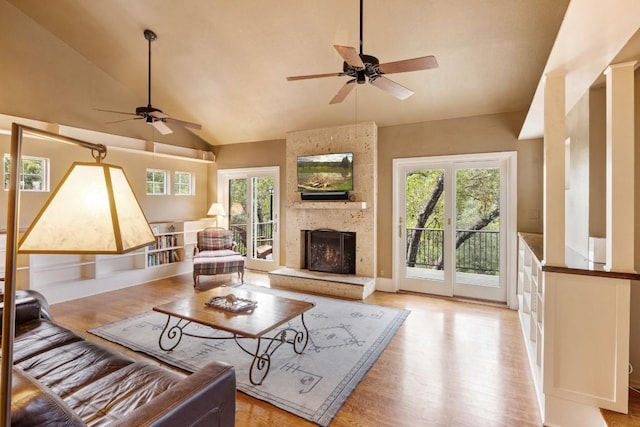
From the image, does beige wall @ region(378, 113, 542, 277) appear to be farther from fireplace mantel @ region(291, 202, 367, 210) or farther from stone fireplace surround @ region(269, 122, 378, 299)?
fireplace mantel @ region(291, 202, 367, 210)

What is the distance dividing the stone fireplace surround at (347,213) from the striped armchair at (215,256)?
684 millimetres

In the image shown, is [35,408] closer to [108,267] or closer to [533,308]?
[533,308]

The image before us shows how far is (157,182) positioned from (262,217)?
2.11m

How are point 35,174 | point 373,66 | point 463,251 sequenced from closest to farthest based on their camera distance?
point 373,66 → point 35,174 → point 463,251

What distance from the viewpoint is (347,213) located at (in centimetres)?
523

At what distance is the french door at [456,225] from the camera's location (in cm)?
438

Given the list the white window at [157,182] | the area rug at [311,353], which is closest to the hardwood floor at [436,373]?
the area rug at [311,353]

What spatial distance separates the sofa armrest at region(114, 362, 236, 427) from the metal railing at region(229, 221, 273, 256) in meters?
4.78

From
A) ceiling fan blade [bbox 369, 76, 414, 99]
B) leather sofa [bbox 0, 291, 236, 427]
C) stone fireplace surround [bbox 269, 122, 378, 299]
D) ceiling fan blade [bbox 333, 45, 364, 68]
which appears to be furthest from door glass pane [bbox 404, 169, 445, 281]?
leather sofa [bbox 0, 291, 236, 427]

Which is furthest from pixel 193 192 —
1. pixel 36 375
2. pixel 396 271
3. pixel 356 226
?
pixel 36 375

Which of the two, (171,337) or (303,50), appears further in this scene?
(303,50)

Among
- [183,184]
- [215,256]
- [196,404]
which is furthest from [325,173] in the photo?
[196,404]

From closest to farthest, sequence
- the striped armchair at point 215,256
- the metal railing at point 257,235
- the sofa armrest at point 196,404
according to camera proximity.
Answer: the sofa armrest at point 196,404, the striped armchair at point 215,256, the metal railing at point 257,235

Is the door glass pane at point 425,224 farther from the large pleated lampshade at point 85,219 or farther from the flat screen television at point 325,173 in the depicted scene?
the large pleated lampshade at point 85,219
